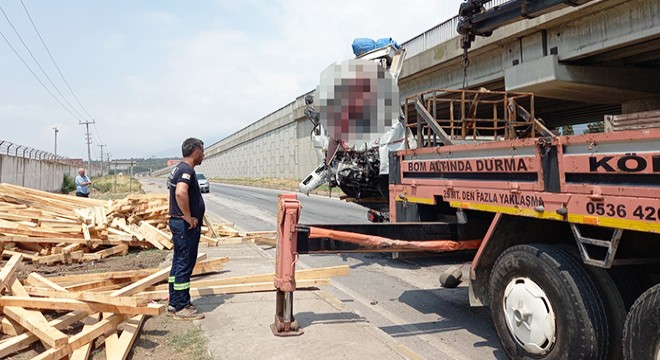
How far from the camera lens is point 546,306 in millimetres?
3375

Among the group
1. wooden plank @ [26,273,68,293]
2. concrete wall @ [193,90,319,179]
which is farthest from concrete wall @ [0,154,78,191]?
wooden plank @ [26,273,68,293]

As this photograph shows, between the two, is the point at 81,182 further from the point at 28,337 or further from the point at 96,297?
the point at 28,337

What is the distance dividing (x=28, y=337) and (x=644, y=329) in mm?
4469

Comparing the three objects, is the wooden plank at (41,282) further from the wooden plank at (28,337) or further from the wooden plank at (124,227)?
the wooden plank at (124,227)

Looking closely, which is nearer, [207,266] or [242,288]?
[242,288]

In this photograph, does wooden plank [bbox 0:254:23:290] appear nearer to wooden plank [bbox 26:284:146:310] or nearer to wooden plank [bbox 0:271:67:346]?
wooden plank [bbox 0:271:67:346]

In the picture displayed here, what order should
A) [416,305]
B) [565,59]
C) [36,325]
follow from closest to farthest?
[36,325], [416,305], [565,59]

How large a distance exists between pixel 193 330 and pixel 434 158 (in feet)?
9.48

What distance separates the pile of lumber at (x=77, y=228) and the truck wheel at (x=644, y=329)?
7848 mm

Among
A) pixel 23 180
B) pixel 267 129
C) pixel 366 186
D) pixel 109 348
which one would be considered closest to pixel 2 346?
pixel 109 348

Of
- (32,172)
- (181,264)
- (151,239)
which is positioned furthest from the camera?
(32,172)

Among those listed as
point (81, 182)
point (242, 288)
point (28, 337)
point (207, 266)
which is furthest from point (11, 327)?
point (81, 182)

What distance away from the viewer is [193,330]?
4.55 metres

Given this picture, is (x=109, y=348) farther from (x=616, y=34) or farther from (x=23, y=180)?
(x=23, y=180)
